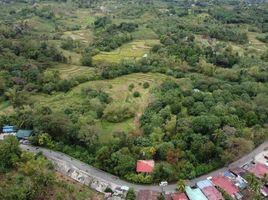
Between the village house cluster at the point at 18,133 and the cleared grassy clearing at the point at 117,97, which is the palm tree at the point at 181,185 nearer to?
the cleared grassy clearing at the point at 117,97

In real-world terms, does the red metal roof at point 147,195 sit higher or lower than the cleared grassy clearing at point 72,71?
higher

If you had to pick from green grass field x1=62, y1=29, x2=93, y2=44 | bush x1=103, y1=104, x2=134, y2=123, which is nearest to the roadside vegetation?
bush x1=103, y1=104, x2=134, y2=123

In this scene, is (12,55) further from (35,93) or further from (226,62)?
(226,62)

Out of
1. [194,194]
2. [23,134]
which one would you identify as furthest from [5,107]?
[194,194]

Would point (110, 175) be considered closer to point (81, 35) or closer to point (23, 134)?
point (23, 134)

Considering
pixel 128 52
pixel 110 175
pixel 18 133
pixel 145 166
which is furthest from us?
pixel 128 52

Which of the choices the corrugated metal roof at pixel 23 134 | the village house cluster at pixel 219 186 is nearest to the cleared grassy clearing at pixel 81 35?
the corrugated metal roof at pixel 23 134
